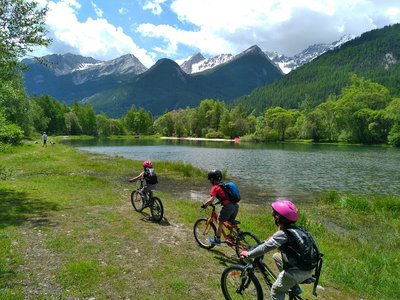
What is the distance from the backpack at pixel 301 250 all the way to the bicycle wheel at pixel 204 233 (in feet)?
21.0

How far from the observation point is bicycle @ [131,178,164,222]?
16797 millimetres

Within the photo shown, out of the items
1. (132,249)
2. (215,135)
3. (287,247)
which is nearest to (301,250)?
(287,247)

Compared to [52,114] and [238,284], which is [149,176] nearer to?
[238,284]

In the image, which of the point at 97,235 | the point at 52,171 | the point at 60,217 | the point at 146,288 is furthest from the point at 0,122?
the point at 52,171

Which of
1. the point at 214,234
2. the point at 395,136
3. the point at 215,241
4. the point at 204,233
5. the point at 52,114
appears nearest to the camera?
Result: the point at 215,241

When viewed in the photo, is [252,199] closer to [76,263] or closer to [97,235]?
[97,235]

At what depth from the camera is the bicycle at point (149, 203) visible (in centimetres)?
1680

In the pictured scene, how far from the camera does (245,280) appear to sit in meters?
8.70

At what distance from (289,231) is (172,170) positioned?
1501 inches

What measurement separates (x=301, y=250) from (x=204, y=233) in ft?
23.1

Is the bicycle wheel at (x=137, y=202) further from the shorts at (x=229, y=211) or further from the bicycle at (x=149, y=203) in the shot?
the shorts at (x=229, y=211)

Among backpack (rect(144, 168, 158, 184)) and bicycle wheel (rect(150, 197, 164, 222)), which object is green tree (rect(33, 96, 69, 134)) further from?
bicycle wheel (rect(150, 197, 164, 222))

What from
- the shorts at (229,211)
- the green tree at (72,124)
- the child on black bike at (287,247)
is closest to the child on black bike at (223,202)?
the shorts at (229,211)

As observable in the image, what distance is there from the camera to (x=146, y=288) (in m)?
9.68
